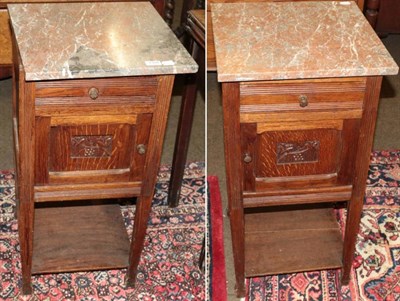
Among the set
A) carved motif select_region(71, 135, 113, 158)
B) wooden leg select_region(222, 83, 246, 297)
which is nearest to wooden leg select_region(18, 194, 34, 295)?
carved motif select_region(71, 135, 113, 158)

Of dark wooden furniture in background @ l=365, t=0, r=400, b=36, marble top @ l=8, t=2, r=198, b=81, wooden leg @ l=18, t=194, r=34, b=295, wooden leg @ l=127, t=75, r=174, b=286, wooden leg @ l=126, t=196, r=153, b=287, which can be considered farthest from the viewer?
dark wooden furniture in background @ l=365, t=0, r=400, b=36

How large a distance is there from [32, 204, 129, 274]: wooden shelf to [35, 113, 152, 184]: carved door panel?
1.12 feet

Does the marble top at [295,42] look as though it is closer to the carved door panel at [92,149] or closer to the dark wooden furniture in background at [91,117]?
the dark wooden furniture in background at [91,117]

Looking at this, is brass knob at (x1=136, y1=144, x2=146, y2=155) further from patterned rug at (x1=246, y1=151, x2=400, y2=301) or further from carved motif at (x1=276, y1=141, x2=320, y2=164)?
patterned rug at (x1=246, y1=151, x2=400, y2=301)

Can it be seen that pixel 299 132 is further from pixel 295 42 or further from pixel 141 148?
pixel 141 148

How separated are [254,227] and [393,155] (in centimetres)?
79

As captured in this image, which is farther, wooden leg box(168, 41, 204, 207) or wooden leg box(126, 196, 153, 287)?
wooden leg box(168, 41, 204, 207)

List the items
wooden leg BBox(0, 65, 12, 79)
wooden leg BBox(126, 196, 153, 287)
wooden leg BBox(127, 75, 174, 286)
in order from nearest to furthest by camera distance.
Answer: wooden leg BBox(127, 75, 174, 286) → wooden leg BBox(126, 196, 153, 287) → wooden leg BBox(0, 65, 12, 79)

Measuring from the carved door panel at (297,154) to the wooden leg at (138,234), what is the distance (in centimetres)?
29

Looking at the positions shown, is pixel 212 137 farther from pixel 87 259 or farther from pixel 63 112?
pixel 63 112

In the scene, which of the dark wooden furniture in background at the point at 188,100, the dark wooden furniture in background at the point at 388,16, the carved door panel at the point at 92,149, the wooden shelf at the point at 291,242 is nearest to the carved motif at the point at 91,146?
the carved door panel at the point at 92,149

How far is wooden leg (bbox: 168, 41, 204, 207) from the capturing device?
226cm

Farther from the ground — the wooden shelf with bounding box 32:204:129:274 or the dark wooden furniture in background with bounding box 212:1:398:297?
the dark wooden furniture in background with bounding box 212:1:398:297

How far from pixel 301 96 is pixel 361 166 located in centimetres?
28
